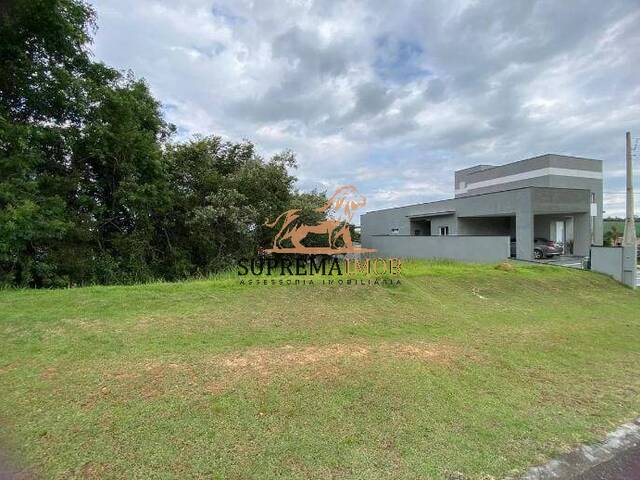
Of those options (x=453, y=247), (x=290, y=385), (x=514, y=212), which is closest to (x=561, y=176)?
(x=514, y=212)

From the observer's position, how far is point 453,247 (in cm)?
1530

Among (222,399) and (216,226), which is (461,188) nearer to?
(216,226)

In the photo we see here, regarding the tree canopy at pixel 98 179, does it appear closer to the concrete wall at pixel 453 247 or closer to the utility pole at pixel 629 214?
the concrete wall at pixel 453 247

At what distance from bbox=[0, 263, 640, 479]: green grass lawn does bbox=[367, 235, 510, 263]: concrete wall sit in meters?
8.04

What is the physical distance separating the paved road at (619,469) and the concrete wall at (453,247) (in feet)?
40.6

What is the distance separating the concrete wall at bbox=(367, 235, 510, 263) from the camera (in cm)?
1390

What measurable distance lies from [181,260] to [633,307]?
1210 centimetres

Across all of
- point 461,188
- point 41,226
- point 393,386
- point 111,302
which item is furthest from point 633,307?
point 461,188

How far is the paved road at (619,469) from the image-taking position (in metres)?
2.21

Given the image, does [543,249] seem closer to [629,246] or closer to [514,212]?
[514,212]

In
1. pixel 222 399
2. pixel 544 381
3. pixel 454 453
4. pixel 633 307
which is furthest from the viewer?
pixel 633 307

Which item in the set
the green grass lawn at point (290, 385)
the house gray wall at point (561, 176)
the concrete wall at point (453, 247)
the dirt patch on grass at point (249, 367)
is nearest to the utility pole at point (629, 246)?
the concrete wall at point (453, 247)

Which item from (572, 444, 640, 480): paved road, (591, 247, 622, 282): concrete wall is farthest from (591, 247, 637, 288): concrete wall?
(572, 444, 640, 480): paved road

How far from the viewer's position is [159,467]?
2.01 metres
